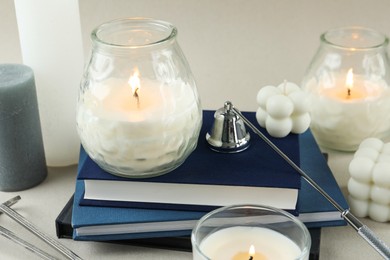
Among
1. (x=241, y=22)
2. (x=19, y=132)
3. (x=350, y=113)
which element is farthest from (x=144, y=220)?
(x=241, y=22)

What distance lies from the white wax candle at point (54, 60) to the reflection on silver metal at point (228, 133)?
0.19m

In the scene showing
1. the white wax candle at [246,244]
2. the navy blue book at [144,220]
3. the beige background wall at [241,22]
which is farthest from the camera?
the beige background wall at [241,22]

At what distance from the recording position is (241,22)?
1.31m

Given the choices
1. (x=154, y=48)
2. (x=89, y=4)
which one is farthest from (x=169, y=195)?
(x=89, y=4)

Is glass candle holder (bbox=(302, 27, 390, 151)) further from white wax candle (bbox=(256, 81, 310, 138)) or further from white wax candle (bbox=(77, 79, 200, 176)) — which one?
white wax candle (bbox=(77, 79, 200, 176))

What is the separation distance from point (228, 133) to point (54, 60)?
24cm

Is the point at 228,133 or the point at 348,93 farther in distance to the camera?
the point at 348,93

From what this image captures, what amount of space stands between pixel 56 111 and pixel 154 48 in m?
0.22

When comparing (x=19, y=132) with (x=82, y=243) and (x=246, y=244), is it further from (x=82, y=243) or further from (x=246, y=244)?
(x=246, y=244)

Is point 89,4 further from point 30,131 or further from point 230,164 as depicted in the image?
point 230,164

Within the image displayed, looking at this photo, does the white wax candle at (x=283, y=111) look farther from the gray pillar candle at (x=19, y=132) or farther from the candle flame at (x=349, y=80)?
the gray pillar candle at (x=19, y=132)

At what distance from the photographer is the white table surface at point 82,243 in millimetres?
856

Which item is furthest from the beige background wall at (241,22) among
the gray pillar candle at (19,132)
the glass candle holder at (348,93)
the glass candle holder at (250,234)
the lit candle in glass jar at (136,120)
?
the glass candle holder at (250,234)

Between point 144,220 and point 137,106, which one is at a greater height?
point 137,106
